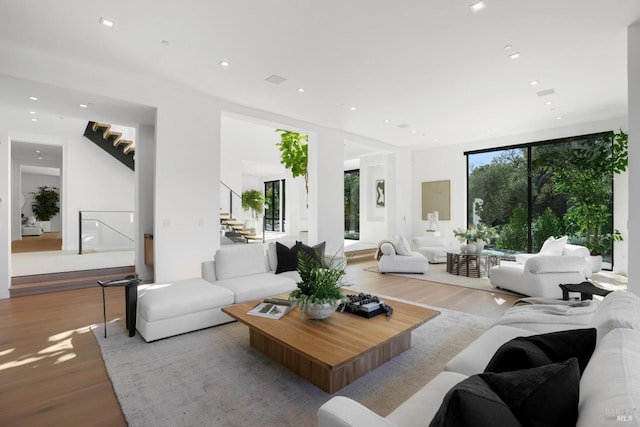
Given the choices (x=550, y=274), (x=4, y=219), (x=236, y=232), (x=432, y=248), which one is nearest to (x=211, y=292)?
(x=4, y=219)

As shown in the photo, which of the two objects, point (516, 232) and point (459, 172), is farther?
point (459, 172)

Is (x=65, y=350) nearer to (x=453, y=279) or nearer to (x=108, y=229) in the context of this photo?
(x=453, y=279)

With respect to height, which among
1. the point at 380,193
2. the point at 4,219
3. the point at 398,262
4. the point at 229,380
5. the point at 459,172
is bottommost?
the point at 229,380

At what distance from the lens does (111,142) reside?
7719mm

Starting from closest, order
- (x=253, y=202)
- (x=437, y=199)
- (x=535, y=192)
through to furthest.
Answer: (x=535, y=192)
(x=437, y=199)
(x=253, y=202)

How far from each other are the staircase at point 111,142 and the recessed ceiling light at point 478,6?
7.31m

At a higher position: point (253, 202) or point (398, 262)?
point (253, 202)

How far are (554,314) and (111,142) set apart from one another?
907 centimetres

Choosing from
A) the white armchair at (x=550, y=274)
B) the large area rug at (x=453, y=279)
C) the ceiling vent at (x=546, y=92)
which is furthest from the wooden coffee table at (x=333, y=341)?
the ceiling vent at (x=546, y=92)

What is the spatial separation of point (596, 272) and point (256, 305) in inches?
276

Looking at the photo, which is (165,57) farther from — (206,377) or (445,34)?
(206,377)

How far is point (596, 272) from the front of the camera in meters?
6.34

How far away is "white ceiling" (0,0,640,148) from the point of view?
3.11 meters

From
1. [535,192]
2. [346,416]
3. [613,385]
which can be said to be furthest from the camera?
[535,192]
